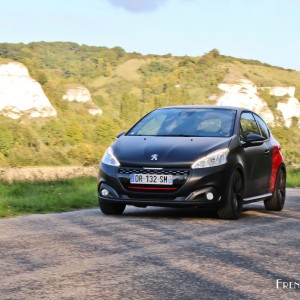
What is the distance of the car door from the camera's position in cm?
1038

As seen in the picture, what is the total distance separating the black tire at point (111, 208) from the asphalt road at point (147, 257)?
20 centimetres

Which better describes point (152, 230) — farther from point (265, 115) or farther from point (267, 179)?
point (265, 115)

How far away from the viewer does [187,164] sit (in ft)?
30.8

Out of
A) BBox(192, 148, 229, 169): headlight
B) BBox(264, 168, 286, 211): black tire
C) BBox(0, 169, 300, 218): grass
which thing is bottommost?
BBox(0, 169, 300, 218): grass

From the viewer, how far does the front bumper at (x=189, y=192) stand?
9.39 metres

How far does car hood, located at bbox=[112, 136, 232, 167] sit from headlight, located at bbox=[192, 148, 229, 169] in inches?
2.1

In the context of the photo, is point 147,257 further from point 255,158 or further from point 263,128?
point 263,128

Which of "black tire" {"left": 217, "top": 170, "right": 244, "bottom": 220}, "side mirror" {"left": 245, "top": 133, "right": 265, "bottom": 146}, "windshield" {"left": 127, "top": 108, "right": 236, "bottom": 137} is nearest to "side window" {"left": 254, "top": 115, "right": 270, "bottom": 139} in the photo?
"windshield" {"left": 127, "top": 108, "right": 236, "bottom": 137}

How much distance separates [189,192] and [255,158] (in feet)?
5.51

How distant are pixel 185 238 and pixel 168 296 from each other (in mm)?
2909

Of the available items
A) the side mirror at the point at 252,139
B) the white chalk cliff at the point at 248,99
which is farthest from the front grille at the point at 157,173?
the white chalk cliff at the point at 248,99

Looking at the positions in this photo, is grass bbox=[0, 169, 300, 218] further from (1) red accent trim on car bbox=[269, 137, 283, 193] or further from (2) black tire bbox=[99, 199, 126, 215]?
(1) red accent trim on car bbox=[269, 137, 283, 193]

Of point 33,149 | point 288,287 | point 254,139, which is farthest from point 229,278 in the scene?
point 33,149

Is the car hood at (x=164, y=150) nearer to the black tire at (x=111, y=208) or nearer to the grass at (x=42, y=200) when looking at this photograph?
the black tire at (x=111, y=208)
